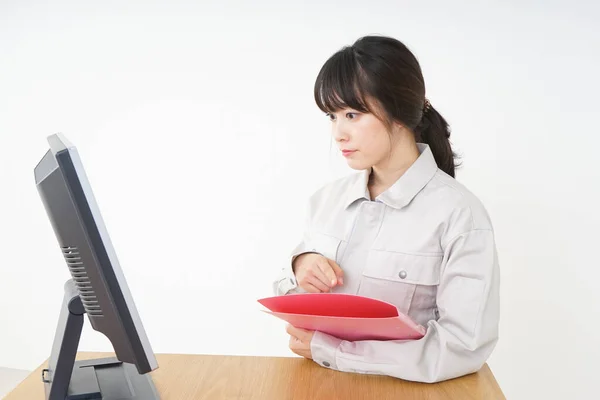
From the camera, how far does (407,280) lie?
1.69m

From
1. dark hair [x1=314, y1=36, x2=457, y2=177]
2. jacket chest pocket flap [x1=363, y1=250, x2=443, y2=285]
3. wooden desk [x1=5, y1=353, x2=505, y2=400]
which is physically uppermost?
dark hair [x1=314, y1=36, x2=457, y2=177]

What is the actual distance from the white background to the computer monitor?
213 centimetres

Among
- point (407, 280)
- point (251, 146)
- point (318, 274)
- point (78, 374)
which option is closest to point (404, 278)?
point (407, 280)

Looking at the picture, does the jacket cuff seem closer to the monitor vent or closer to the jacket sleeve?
the jacket sleeve

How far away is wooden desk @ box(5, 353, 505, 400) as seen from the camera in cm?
142

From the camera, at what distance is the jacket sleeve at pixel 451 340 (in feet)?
4.90

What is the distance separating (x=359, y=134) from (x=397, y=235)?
252mm

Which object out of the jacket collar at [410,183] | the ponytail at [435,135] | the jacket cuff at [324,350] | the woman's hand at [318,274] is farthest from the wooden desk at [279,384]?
the ponytail at [435,135]

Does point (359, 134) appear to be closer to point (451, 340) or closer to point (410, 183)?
point (410, 183)

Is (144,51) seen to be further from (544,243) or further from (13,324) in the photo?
(544,243)

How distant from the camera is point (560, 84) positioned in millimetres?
3072

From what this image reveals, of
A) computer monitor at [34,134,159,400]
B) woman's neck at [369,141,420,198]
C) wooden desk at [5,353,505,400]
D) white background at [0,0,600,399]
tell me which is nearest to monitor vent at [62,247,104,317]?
computer monitor at [34,134,159,400]

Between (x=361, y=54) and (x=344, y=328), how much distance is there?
630 millimetres

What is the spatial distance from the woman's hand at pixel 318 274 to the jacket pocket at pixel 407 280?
0.09 meters
